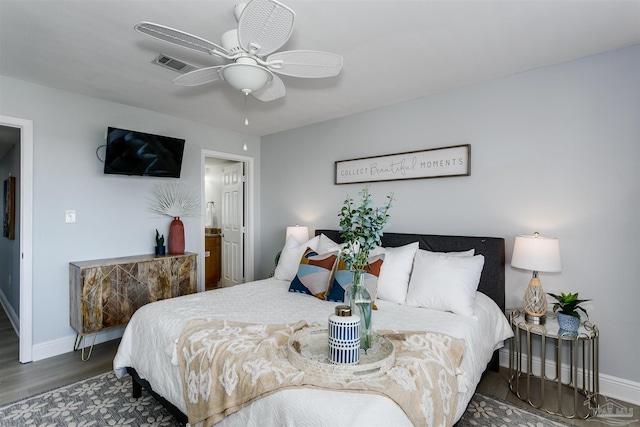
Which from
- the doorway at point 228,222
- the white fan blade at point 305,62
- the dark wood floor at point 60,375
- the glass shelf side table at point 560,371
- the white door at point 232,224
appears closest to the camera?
the white fan blade at point 305,62

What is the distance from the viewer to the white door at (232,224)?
5.02m

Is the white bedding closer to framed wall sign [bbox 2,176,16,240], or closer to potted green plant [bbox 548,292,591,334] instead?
potted green plant [bbox 548,292,591,334]

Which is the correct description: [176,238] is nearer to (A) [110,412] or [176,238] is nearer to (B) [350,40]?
(A) [110,412]

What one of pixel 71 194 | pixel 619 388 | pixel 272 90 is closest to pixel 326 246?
pixel 272 90

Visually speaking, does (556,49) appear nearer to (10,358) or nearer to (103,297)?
(103,297)

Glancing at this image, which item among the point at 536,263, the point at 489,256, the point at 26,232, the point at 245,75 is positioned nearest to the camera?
the point at 245,75

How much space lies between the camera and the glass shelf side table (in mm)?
2150

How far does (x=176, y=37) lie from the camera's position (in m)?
1.57

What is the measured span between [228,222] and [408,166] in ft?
10.5

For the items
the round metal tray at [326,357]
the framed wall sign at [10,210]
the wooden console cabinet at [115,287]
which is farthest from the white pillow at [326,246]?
the framed wall sign at [10,210]

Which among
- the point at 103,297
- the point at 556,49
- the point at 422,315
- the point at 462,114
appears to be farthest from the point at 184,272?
the point at 556,49

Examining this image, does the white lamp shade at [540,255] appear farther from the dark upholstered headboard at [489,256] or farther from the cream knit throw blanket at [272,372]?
the cream knit throw blanket at [272,372]

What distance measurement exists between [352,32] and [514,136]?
1664 millimetres

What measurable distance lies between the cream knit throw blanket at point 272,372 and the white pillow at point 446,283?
52 cm
